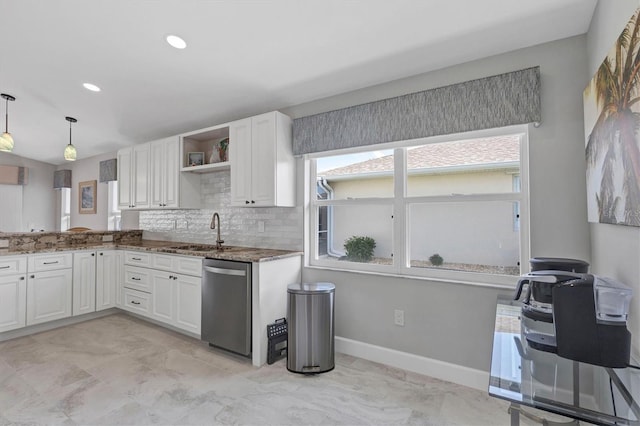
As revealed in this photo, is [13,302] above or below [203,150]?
below

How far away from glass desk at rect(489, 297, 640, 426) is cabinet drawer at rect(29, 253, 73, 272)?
176 inches

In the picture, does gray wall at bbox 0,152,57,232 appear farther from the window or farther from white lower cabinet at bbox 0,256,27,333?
the window

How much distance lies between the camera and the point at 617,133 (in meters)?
1.39

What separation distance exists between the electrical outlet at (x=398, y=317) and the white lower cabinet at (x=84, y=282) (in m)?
3.72

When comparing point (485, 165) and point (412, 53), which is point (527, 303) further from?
point (412, 53)

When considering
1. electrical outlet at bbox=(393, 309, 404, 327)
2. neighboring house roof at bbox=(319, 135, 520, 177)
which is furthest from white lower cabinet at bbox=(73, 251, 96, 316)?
electrical outlet at bbox=(393, 309, 404, 327)

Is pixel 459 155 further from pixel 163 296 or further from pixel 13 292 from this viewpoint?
pixel 13 292

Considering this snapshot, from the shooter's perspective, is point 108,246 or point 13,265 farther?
point 108,246

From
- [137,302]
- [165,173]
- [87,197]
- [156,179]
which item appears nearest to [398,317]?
[137,302]

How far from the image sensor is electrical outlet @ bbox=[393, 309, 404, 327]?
8.96 feet

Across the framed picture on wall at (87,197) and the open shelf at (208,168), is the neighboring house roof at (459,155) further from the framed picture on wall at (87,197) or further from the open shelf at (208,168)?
the framed picture on wall at (87,197)

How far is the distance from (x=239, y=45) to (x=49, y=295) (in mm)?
3510

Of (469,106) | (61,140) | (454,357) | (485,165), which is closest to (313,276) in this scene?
(454,357)

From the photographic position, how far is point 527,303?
160 centimetres
